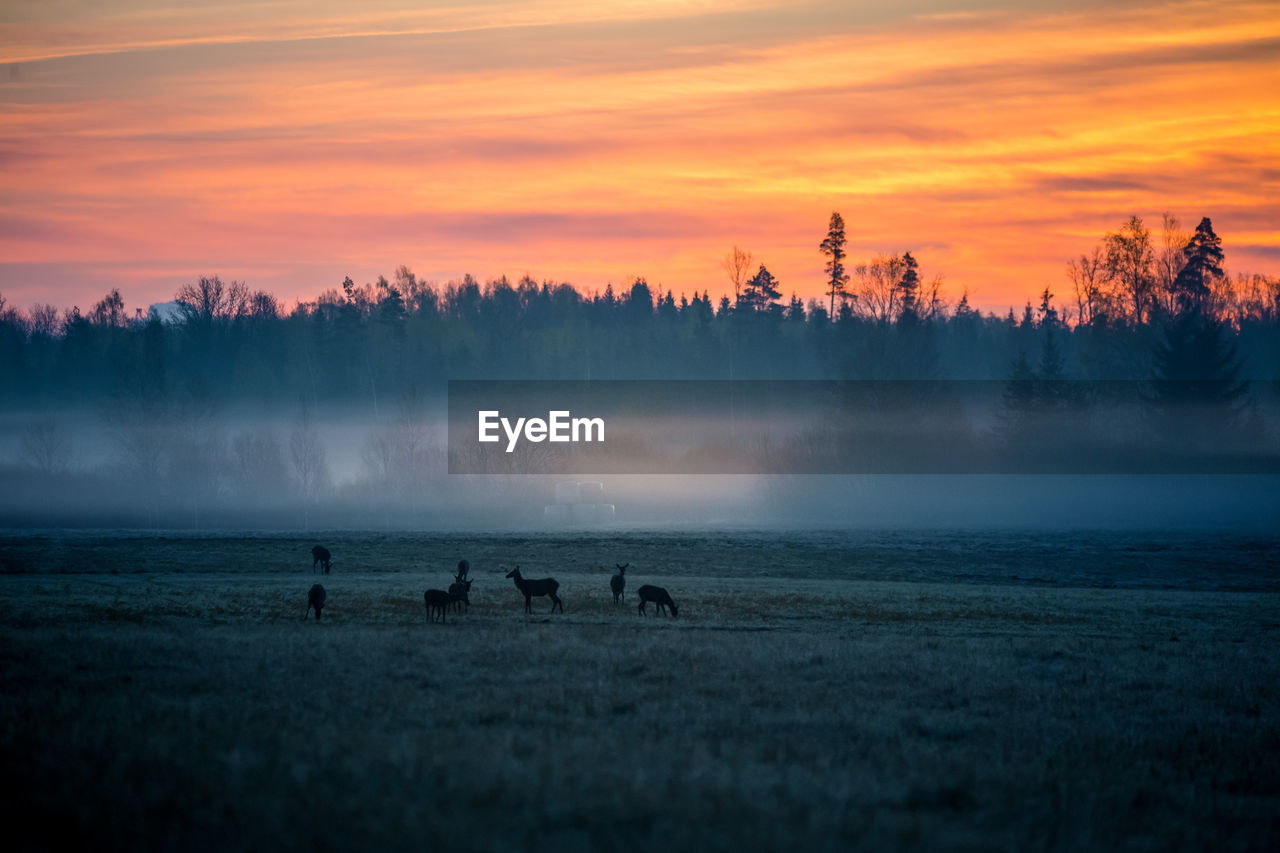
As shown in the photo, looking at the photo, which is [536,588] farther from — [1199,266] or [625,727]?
[1199,266]

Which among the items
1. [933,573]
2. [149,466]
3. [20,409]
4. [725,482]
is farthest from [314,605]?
[20,409]

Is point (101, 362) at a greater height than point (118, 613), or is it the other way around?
point (101, 362)

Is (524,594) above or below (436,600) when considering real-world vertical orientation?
below

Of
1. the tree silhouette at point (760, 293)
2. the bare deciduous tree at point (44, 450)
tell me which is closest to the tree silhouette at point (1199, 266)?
the tree silhouette at point (760, 293)

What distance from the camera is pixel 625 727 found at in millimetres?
13625

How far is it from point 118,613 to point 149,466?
289 ft

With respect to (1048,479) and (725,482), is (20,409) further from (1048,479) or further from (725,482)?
(1048,479)

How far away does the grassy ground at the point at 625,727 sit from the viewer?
902 centimetres

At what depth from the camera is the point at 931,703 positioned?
16.2 m

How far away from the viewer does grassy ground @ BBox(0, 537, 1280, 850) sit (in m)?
9.02

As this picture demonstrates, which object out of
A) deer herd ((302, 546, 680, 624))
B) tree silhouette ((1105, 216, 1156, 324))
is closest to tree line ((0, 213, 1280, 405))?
tree silhouette ((1105, 216, 1156, 324))

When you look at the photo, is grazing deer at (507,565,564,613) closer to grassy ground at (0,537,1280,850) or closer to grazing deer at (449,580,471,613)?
grassy ground at (0,537,1280,850)

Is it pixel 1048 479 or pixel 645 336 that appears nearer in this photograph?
pixel 1048 479

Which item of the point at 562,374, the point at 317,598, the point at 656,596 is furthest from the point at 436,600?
the point at 562,374
